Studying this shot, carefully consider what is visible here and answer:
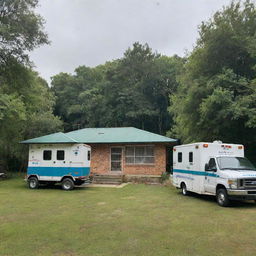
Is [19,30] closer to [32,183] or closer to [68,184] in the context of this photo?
[32,183]

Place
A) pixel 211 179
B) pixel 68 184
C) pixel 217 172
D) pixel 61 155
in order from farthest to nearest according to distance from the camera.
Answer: pixel 61 155 → pixel 68 184 → pixel 211 179 → pixel 217 172

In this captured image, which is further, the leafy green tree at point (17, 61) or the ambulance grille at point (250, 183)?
the leafy green tree at point (17, 61)

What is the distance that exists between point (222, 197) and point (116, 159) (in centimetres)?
1019

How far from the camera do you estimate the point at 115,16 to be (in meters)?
13.5

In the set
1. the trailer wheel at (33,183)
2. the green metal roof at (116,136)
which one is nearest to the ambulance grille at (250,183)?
the green metal roof at (116,136)

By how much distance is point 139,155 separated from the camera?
57.0ft

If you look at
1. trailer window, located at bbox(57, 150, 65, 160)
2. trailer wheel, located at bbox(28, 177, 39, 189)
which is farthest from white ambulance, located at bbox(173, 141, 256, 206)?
trailer wheel, located at bbox(28, 177, 39, 189)

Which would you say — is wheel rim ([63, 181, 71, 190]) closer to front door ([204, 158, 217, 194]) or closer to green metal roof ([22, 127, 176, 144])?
green metal roof ([22, 127, 176, 144])

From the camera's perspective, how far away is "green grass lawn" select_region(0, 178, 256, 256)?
176 inches

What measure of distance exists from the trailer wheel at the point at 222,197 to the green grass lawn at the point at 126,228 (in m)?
0.23

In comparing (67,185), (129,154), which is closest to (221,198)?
(67,185)

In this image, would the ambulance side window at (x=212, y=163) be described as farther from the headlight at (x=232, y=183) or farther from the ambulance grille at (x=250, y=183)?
the ambulance grille at (x=250, y=183)

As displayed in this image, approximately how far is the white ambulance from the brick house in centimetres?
506

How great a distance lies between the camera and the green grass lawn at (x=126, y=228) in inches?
176
